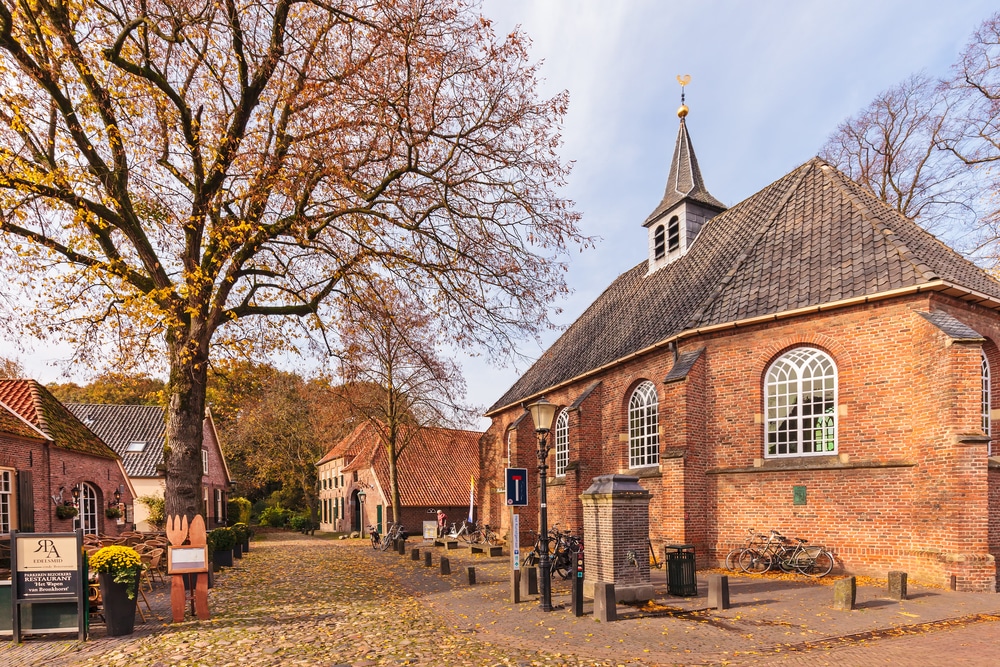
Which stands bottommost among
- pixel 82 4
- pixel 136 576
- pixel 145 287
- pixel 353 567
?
pixel 353 567

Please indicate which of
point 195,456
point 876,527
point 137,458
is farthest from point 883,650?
point 137,458

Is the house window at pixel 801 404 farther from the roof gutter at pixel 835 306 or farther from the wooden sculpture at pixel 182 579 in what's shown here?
→ the wooden sculpture at pixel 182 579

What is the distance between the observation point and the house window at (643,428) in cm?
1728

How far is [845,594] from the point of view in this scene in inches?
372

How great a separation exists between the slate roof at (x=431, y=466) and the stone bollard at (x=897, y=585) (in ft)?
75.4

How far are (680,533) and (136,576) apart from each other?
11.2m

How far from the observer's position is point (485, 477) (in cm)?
2809

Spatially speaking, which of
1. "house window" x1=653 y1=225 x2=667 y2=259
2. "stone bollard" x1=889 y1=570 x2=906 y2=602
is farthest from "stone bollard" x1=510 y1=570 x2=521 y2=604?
"house window" x1=653 y1=225 x2=667 y2=259

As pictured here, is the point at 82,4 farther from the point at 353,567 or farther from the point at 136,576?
the point at 353,567

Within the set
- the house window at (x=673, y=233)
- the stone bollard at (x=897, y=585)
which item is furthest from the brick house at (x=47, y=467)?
the house window at (x=673, y=233)

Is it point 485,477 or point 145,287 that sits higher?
point 145,287

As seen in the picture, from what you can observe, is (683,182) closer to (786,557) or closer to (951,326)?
(951,326)

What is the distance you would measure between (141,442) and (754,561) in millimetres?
31010

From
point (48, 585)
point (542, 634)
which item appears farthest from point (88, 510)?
point (542, 634)
